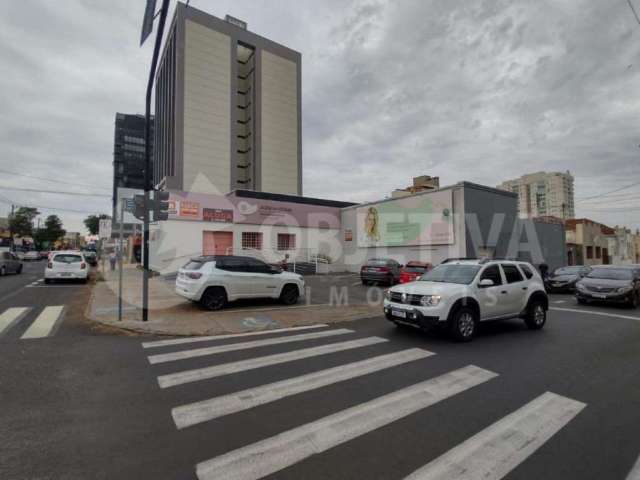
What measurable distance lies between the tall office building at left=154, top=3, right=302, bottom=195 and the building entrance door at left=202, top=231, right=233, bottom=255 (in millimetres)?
24450

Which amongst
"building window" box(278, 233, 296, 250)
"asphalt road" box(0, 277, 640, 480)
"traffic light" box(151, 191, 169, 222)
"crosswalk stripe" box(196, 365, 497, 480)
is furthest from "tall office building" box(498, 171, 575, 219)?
"crosswalk stripe" box(196, 365, 497, 480)

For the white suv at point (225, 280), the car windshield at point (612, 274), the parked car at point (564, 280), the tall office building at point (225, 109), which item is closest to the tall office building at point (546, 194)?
the parked car at point (564, 280)

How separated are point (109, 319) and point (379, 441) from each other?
26.3 feet

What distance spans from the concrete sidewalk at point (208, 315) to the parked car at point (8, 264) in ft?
44.5

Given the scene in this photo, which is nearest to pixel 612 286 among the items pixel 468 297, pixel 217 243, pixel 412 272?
pixel 412 272

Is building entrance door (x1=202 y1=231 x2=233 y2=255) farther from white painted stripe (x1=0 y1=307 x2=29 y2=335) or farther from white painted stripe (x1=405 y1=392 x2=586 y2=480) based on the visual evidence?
white painted stripe (x1=405 y1=392 x2=586 y2=480)

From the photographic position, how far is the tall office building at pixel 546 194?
126 ft

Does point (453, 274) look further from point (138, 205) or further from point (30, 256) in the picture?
point (30, 256)

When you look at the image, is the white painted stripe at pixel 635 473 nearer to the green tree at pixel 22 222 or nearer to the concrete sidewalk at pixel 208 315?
the concrete sidewalk at pixel 208 315

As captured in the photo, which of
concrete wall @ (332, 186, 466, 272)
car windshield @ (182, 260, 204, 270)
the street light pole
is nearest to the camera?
the street light pole

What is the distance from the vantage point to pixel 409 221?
24.3 metres

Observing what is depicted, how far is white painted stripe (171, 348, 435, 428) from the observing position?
12.3ft

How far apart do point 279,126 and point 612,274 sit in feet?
164

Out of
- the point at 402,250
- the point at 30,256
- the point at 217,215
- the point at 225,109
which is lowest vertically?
the point at 30,256
